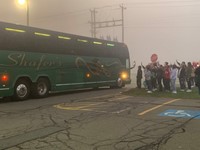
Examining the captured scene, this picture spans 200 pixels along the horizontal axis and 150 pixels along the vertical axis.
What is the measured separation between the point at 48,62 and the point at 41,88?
4.52 ft

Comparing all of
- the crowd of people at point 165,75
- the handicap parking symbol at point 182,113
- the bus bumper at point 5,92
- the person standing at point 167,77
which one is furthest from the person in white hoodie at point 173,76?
the bus bumper at point 5,92

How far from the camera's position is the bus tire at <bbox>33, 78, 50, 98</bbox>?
17.3 metres

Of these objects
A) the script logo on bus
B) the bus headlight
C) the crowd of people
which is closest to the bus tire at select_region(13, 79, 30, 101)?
Answer: the script logo on bus

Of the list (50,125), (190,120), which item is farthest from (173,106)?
(50,125)

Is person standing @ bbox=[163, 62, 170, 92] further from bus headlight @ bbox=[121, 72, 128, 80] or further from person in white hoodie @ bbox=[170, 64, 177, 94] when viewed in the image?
bus headlight @ bbox=[121, 72, 128, 80]

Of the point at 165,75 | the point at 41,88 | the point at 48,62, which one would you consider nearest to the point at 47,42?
the point at 48,62

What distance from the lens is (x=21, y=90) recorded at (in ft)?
53.5

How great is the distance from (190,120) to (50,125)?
3.91 metres

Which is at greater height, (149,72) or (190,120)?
(149,72)

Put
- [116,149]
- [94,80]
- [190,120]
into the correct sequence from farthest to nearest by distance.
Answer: [94,80] < [190,120] < [116,149]

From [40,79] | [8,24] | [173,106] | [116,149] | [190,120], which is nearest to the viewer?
[116,149]

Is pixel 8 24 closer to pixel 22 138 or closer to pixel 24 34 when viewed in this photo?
pixel 24 34

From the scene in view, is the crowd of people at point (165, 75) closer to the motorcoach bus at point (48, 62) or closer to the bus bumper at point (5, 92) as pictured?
the motorcoach bus at point (48, 62)

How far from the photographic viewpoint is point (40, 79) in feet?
58.2
